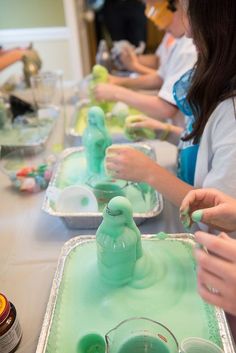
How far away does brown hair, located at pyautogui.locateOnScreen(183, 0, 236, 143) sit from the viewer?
591 mm

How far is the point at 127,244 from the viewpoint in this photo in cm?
53

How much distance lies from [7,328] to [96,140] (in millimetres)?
465

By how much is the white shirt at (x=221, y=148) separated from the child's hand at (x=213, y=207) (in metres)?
0.04

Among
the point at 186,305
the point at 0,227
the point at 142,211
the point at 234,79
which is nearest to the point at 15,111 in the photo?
the point at 0,227

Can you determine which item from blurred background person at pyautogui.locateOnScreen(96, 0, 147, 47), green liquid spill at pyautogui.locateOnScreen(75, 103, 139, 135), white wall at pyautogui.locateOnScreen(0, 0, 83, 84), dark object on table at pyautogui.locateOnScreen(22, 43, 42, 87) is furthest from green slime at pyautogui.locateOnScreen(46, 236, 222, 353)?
blurred background person at pyautogui.locateOnScreen(96, 0, 147, 47)

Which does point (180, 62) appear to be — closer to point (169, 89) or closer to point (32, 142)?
point (169, 89)

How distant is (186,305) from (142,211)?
9.8 inches

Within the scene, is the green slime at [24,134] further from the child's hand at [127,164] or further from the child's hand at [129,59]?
the child's hand at [129,59]

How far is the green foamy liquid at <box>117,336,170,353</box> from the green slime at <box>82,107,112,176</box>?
45cm

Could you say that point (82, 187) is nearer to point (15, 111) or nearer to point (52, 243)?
point (52, 243)

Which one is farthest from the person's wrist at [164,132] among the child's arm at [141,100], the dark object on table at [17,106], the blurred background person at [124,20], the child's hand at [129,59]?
the blurred background person at [124,20]

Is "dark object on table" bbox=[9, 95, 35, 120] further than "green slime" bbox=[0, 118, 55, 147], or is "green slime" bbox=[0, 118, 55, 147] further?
"dark object on table" bbox=[9, 95, 35, 120]

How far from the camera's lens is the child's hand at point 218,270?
0.39 meters

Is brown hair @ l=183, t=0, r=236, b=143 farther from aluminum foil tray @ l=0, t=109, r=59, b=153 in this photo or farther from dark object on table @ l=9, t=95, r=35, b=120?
dark object on table @ l=9, t=95, r=35, b=120
